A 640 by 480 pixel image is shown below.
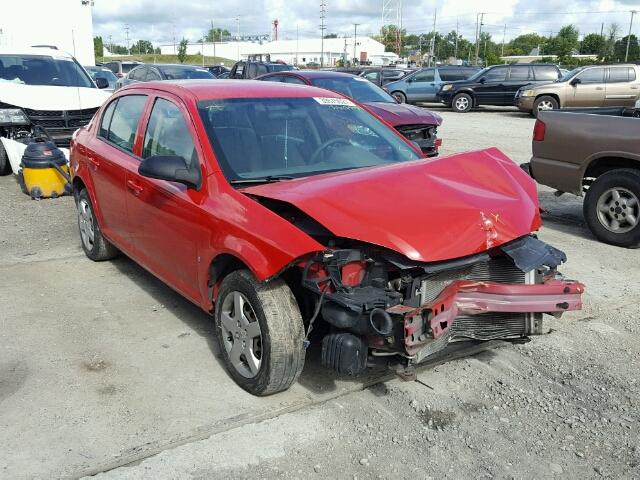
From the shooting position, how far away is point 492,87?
78.5 ft

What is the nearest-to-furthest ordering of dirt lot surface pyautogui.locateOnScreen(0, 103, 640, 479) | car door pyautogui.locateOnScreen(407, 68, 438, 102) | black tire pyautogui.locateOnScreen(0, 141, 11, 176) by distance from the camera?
dirt lot surface pyautogui.locateOnScreen(0, 103, 640, 479) → black tire pyautogui.locateOnScreen(0, 141, 11, 176) → car door pyautogui.locateOnScreen(407, 68, 438, 102)

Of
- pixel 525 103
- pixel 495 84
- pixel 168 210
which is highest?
pixel 495 84

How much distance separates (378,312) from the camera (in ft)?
10.5

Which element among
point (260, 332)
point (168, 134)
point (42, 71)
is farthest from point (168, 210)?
point (42, 71)

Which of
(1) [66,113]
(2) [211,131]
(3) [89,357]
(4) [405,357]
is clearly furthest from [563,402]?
(1) [66,113]

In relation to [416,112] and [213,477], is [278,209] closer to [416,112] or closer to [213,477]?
[213,477]

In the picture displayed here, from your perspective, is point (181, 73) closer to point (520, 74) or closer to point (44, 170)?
point (44, 170)

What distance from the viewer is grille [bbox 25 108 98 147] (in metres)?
10.1

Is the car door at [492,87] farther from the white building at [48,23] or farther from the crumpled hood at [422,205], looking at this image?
the crumpled hood at [422,205]

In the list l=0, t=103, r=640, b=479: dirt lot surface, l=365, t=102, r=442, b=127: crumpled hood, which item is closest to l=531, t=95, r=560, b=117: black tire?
l=365, t=102, r=442, b=127: crumpled hood

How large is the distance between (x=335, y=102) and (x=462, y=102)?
2067 centimetres

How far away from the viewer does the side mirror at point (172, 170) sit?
155 inches

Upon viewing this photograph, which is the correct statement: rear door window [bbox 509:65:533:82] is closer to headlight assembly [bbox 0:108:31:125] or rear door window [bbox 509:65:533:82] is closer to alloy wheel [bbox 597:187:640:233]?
alloy wheel [bbox 597:187:640:233]

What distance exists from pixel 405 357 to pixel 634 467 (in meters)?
1.21
